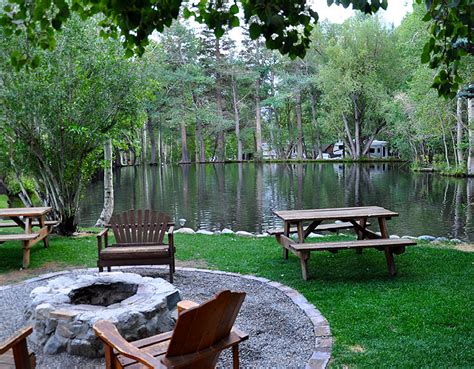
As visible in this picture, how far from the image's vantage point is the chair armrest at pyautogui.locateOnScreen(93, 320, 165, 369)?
2596 mm

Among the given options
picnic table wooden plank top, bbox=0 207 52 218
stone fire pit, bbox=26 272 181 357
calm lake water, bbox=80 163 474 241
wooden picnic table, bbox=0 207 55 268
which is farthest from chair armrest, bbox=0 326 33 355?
calm lake water, bbox=80 163 474 241

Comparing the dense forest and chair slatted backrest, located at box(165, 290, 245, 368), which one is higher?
the dense forest

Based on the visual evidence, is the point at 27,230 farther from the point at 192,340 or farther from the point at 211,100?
the point at 211,100

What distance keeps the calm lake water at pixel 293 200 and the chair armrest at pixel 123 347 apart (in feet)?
30.9

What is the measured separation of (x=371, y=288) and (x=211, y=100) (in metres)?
44.3

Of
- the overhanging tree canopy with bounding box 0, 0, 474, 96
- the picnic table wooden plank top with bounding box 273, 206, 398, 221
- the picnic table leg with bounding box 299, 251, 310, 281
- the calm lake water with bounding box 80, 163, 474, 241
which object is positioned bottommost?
the calm lake water with bounding box 80, 163, 474, 241

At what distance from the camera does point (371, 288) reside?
5.56m

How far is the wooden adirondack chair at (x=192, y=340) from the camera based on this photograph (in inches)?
102

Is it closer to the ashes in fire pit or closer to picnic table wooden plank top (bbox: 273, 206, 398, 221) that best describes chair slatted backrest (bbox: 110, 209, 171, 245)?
picnic table wooden plank top (bbox: 273, 206, 398, 221)

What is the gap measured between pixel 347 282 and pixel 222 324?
3.36 metres

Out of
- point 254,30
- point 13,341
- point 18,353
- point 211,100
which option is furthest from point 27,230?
point 211,100

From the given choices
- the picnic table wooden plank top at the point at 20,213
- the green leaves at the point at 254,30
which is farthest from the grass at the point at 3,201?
the green leaves at the point at 254,30

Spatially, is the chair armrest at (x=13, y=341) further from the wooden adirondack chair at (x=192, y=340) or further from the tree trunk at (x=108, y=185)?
the tree trunk at (x=108, y=185)

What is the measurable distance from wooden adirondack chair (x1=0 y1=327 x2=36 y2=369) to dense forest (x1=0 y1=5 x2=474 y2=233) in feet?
5.57
